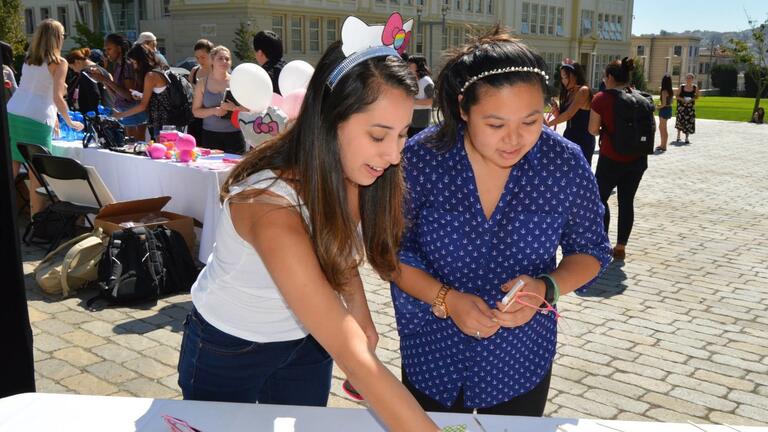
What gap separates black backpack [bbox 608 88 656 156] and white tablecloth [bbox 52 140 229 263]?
10.6 ft

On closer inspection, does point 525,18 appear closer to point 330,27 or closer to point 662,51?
point 330,27

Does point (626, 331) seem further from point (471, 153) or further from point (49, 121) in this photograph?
point (49, 121)

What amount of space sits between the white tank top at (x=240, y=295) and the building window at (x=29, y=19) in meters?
51.1

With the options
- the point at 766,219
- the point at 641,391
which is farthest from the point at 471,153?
the point at 766,219

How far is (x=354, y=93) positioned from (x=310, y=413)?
75 centimetres

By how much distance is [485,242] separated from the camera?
1693 millimetres

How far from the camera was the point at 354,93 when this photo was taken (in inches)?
52.8

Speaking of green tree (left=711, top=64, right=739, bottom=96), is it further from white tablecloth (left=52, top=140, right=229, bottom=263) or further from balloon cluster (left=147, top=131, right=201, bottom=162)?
white tablecloth (left=52, top=140, right=229, bottom=263)

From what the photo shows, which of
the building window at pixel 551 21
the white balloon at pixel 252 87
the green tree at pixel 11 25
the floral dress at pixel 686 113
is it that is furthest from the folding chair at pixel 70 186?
the building window at pixel 551 21

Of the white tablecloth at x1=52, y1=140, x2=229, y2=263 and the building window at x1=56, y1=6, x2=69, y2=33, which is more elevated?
the building window at x1=56, y1=6, x2=69, y2=33

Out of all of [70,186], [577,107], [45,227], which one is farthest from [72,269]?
[577,107]

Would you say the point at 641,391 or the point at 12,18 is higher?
the point at 12,18

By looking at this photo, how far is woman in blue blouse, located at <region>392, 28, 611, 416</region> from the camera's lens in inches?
64.3

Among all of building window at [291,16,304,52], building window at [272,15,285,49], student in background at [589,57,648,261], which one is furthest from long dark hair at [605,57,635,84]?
building window at [291,16,304,52]
